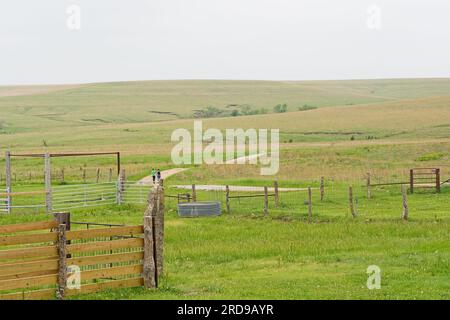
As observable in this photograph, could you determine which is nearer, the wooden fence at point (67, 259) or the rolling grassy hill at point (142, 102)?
the wooden fence at point (67, 259)

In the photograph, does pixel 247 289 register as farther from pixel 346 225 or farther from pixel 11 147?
pixel 11 147

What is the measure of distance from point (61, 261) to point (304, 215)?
52.3 feet

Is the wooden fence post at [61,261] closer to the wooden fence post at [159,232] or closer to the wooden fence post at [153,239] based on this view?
the wooden fence post at [153,239]

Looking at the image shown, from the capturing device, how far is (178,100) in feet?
568

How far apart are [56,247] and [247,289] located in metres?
3.45

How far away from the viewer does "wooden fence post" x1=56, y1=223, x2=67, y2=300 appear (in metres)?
13.8

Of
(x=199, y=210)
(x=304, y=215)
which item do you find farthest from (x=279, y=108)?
(x=304, y=215)

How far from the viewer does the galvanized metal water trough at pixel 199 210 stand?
98.2 ft

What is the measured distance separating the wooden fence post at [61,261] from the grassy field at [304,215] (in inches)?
16.5

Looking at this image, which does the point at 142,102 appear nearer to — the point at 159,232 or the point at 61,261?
the point at 159,232

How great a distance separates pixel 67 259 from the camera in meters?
13.9

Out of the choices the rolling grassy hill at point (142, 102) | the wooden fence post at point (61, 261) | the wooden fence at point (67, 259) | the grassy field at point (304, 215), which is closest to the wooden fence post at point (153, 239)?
the wooden fence at point (67, 259)

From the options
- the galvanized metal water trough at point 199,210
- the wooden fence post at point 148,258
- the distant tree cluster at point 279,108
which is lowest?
the galvanized metal water trough at point 199,210

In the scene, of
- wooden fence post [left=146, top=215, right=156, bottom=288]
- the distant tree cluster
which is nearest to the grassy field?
wooden fence post [left=146, top=215, right=156, bottom=288]
